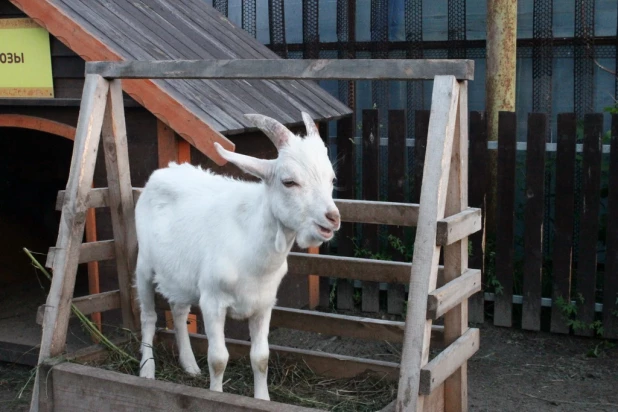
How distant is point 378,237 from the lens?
838 cm

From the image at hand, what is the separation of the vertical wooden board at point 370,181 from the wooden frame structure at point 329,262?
2.75 m

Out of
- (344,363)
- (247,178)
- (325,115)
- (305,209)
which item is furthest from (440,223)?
(325,115)

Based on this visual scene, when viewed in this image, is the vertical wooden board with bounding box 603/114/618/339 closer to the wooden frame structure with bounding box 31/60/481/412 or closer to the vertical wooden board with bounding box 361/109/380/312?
the vertical wooden board with bounding box 361/109/380/312

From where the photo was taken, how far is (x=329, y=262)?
543cm

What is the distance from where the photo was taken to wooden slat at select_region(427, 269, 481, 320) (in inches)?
158

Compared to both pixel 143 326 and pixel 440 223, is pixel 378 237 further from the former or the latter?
pixel 440 223

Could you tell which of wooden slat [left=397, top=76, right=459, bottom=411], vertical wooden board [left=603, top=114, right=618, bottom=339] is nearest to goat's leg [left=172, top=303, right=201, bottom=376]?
wooden slat [left=397, top=76, right=459, bottom=411]

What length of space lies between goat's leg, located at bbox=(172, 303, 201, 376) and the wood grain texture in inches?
66.9

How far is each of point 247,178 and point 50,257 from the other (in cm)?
222

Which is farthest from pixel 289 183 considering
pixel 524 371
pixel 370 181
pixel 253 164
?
pixel 370 181

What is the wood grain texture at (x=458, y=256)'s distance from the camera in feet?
14.4

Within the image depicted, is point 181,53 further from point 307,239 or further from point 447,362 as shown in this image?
point 447,362

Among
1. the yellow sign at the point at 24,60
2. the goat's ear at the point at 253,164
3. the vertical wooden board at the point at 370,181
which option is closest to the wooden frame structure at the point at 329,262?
the goat's ear at the point at 253,164

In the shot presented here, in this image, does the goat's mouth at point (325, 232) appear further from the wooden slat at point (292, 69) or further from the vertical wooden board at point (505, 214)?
the vertical wooden board at point (505, 214)
